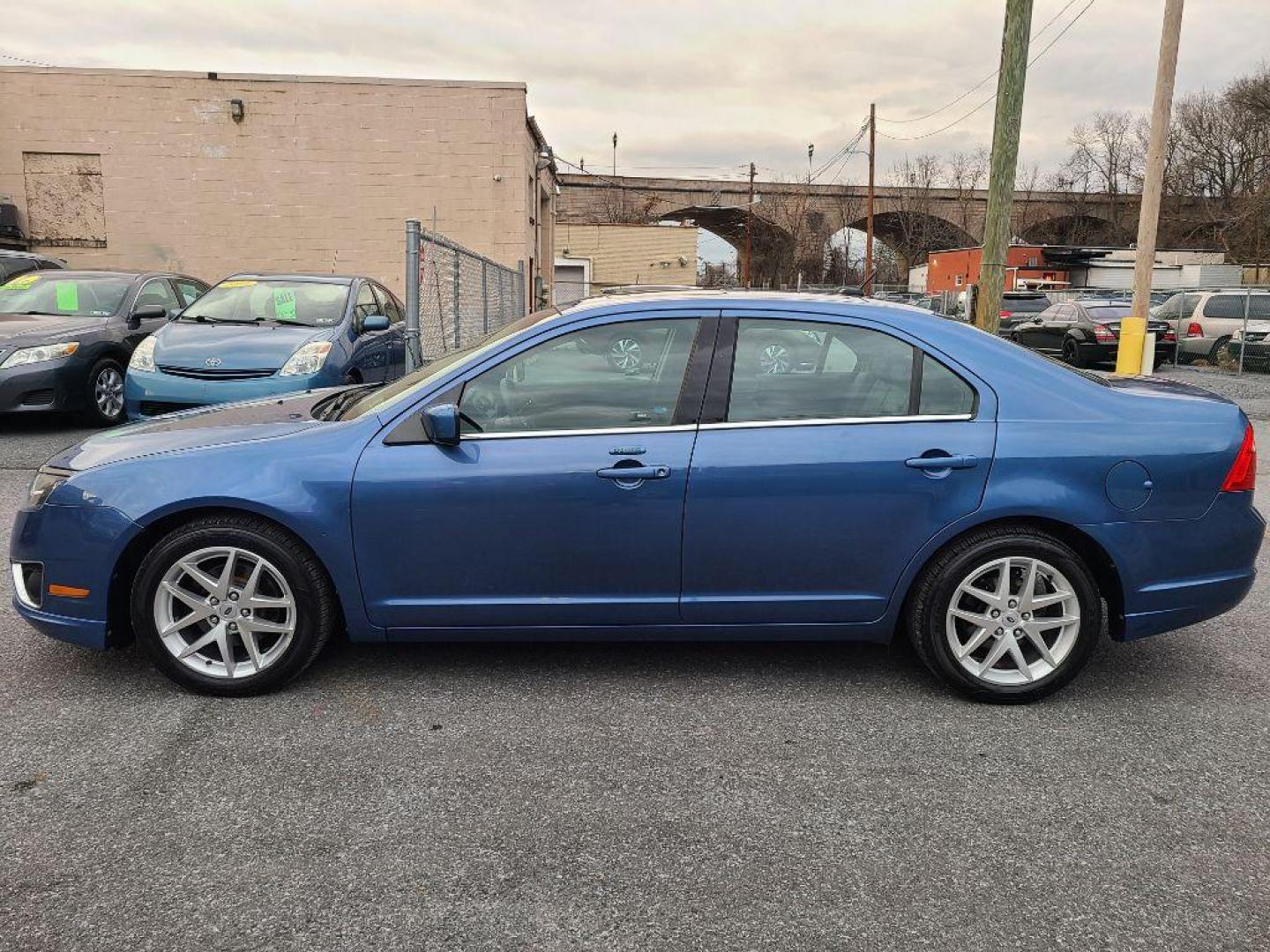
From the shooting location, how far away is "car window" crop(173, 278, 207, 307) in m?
10.7

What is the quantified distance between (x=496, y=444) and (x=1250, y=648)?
3.40 metres

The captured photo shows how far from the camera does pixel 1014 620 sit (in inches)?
139

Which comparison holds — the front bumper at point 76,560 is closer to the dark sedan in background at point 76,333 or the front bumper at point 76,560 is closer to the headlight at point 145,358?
the headlight at point 145,358

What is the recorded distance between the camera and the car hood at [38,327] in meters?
8.56

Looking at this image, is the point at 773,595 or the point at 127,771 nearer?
the point at 127,771

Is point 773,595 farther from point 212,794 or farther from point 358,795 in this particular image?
point 212,794

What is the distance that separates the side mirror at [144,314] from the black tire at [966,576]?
8.58 m

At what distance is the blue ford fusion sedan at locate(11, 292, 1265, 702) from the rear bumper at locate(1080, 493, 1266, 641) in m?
0.01

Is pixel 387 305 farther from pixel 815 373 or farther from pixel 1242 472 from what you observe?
pixel 1242 472

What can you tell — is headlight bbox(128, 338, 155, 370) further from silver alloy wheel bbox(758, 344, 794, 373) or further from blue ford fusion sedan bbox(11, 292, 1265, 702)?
silver alloy wheel bbox(758, 344, 794, 373)

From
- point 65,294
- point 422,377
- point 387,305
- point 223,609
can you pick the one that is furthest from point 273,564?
point 65,294

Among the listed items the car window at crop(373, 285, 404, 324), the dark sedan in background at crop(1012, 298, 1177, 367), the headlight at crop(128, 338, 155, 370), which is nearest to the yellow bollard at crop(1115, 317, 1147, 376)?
the dark sedan in background at crop(1012, 298, 1177, 367)

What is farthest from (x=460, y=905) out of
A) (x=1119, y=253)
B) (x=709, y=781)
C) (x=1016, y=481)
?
(x=1119, y=253)

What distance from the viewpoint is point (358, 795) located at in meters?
2.88
